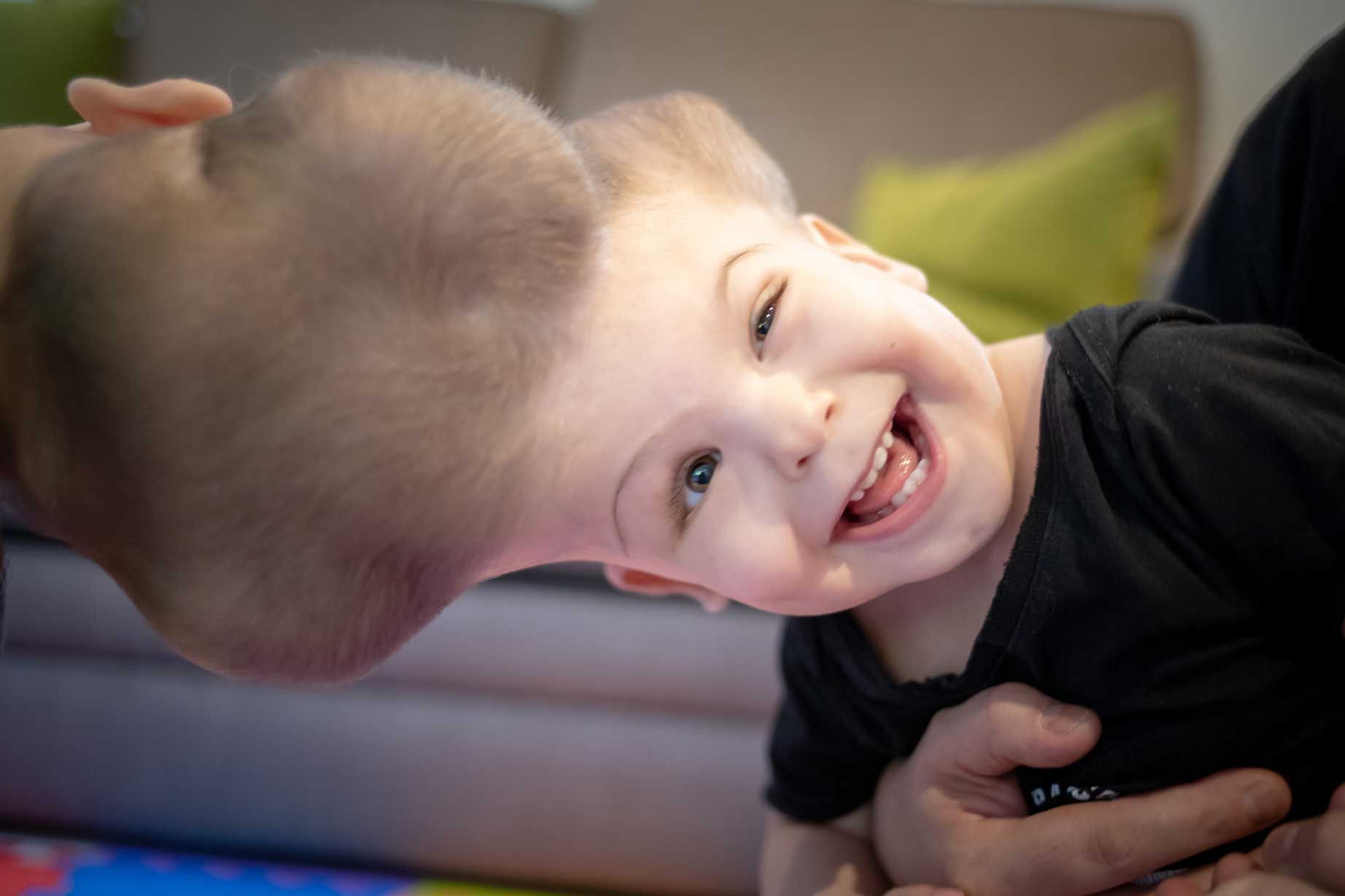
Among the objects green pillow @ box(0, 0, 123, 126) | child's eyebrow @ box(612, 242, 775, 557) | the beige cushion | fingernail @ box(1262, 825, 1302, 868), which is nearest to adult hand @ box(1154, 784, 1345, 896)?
fingernail @ box(1262, 825, 1302, 868)

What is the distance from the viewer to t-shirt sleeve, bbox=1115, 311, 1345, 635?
1.86 ft

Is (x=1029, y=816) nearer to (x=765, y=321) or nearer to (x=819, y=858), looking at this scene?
(x=819, y=858)

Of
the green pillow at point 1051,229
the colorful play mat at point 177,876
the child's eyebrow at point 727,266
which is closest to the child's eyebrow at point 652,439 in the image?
the child's eyebrow at point 727,266

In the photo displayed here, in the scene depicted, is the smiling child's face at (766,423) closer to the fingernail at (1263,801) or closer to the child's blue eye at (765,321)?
the child's blue eye at (765,321)

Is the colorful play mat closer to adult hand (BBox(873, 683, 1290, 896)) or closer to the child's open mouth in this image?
adult hand (BBox(873, 683, 1290, 896))

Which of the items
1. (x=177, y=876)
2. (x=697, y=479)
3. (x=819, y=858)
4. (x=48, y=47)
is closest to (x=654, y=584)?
(x=697, y=479)

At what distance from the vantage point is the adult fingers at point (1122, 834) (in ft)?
1.88

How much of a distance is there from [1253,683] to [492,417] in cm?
47

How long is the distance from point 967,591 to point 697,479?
8.2 inches

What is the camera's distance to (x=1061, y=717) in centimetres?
62

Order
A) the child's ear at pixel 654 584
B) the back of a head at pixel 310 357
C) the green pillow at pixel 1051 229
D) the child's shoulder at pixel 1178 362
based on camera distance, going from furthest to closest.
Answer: the green pillow at pixel 1051 229, the child's ear at pixel 654 584, the child's shoulder at pixel 1178 362, the back of a head at pixel 310 357

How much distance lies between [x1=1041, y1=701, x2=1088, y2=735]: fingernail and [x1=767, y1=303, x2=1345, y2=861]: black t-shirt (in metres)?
0.01

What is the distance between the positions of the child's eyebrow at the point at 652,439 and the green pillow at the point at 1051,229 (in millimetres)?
1041

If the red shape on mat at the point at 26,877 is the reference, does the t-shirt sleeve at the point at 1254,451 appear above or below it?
above
